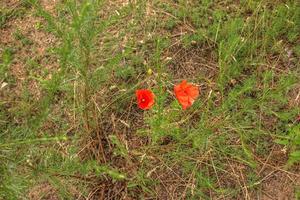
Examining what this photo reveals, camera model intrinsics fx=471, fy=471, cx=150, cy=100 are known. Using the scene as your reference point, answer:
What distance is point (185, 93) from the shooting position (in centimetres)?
262

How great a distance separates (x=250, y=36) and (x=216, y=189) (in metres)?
1.05

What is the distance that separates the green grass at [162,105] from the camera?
2588 mm

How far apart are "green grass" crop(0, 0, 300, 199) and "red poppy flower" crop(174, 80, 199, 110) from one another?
93 millimetres

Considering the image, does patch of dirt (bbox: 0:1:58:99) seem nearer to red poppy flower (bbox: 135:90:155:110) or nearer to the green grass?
the green grass

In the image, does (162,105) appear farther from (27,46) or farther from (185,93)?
(27,46)

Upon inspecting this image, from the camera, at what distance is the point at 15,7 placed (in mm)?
3260

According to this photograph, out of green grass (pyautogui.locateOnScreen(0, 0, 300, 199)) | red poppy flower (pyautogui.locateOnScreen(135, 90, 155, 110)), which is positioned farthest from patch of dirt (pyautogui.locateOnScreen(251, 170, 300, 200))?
red poppy flower (pyautogui.locateOnScreen(135, 90, 155, 110))

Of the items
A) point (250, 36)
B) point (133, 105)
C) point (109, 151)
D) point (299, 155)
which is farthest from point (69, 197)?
point (250, 36)

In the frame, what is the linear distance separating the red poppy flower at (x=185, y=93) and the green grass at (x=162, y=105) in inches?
3.7

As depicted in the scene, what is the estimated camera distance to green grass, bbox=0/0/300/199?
259 cm

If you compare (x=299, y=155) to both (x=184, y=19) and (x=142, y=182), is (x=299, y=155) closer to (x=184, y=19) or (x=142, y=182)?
(x=142, y=182)

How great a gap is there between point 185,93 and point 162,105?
189 millimetres

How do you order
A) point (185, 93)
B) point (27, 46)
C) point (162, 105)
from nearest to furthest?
point (162, 105), point (185, 93), point (27, 46)

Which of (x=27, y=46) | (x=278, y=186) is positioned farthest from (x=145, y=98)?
(x=27, y=46)
